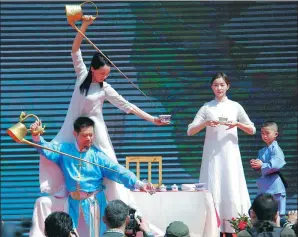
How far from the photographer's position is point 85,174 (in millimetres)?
9094

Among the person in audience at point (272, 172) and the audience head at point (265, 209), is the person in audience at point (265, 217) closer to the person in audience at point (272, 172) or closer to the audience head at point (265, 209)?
the audience head at point (265, 209)

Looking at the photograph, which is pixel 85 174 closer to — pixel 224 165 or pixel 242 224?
pixel 242 224

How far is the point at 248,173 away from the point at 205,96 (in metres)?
1.01

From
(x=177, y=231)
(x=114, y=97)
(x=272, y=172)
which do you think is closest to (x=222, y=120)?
(x=272, y=172)

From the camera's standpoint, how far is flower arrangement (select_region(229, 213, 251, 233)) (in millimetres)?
9562

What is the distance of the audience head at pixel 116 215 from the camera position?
664cm

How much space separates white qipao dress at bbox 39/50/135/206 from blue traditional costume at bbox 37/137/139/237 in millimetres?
95

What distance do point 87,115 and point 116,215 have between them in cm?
289

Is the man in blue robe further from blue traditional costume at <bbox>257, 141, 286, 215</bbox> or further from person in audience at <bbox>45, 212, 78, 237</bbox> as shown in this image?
person in audience at <bbox>45, 212, 78, 237</bbox>

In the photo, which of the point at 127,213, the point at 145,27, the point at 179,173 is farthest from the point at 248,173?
the point at 127,213

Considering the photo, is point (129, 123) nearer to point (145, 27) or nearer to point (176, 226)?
point (145, 27)

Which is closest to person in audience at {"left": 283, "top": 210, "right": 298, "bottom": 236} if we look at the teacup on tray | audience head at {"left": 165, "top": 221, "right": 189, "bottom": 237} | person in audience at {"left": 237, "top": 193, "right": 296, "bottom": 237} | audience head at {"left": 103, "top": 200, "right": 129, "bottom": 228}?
person in audience at {"left": 237, "top": 193, "right": 296, "bottom": 237}

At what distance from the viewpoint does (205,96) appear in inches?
464

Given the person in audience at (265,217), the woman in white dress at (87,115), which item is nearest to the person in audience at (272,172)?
the woman in white dress at (87,115)
